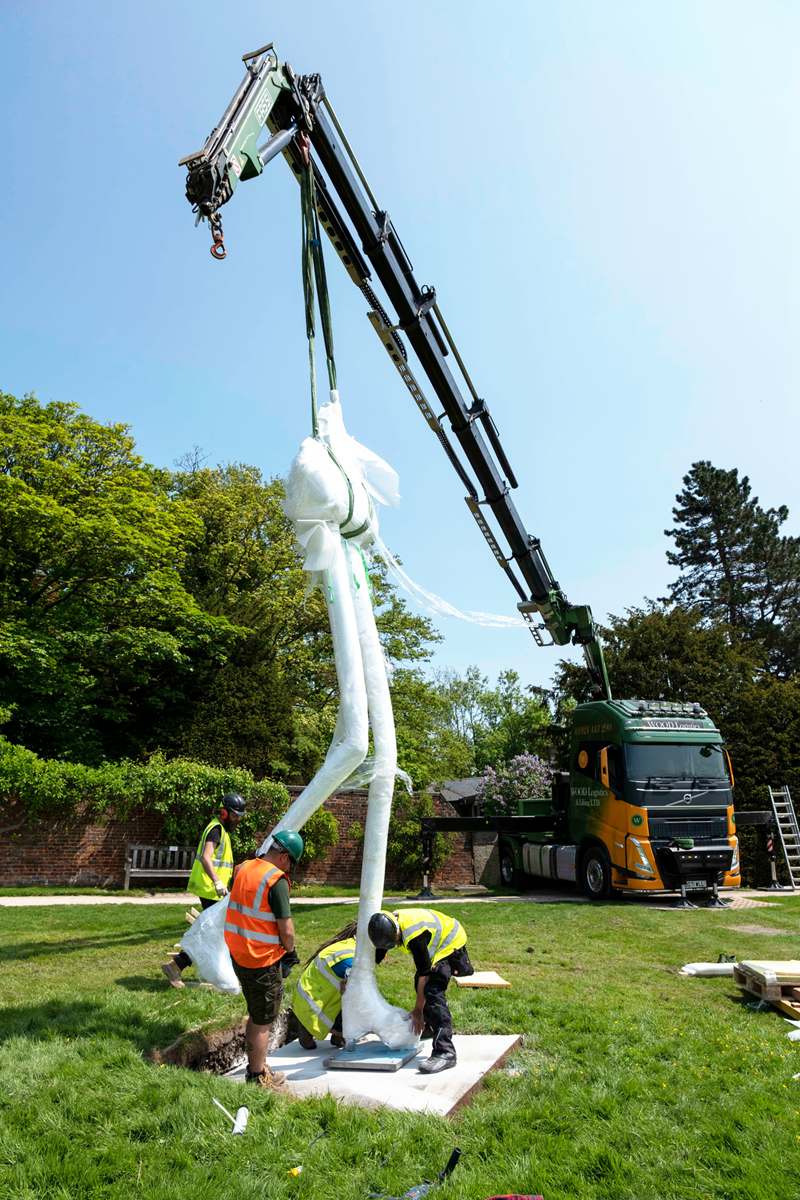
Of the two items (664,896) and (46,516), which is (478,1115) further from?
(46,516)

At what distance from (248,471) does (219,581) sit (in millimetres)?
5876

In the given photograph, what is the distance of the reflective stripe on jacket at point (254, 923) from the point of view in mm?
4594

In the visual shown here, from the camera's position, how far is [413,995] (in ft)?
20.4

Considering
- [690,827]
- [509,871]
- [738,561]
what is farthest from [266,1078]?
[738,561]

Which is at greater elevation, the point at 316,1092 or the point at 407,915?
the point at 407,915

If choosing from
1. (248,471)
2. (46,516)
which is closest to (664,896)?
(46,516)

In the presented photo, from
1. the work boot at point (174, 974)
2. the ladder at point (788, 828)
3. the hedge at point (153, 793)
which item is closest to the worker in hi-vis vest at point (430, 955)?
the work boot at point (174, 974)

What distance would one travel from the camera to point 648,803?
13.0m

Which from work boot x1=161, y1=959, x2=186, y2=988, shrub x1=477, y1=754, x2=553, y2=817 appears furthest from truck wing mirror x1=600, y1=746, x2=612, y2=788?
work boot x1=161, y1=959, x2=186, y2=988

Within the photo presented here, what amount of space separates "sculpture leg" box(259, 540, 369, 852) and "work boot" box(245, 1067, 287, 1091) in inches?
52.1

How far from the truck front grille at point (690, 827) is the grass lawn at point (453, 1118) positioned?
606 cm

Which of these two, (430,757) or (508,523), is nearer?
(508,523)

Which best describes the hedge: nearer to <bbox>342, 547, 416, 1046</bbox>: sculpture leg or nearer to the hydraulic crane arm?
the hydraulic crane arm

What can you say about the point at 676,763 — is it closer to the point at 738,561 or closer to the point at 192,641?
the point at 192,641
